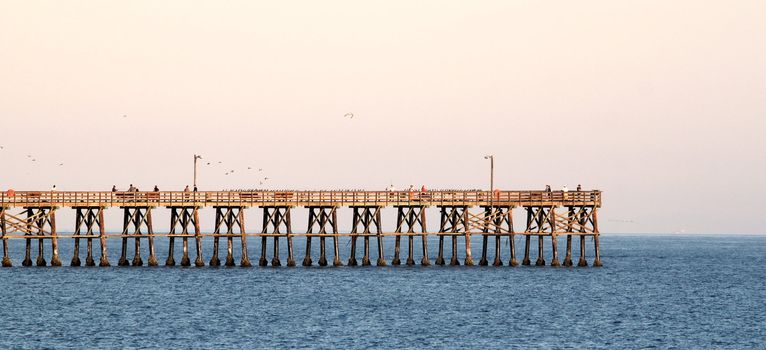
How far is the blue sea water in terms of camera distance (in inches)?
1794

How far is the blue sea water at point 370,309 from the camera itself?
149 ft

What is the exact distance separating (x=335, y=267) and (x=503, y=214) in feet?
36.9

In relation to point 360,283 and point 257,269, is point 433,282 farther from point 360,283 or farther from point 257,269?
point 257,269

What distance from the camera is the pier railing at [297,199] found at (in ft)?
235

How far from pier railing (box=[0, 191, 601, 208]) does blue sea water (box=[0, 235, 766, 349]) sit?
172 inches

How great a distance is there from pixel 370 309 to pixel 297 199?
61.9 feet

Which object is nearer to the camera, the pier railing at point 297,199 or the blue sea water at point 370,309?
the blue sea water at point 370,309

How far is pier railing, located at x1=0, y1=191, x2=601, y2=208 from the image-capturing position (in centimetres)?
7175

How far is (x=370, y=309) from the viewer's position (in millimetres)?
55281

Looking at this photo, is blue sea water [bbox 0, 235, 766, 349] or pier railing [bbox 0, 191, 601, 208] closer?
blue sea water [bbox 0, 235, 766, 349]

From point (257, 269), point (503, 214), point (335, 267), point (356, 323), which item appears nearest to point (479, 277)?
point (503, 214)

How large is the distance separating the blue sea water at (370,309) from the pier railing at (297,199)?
14.4ft

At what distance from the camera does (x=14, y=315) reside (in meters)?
52.1

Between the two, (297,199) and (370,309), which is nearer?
(370,309)
